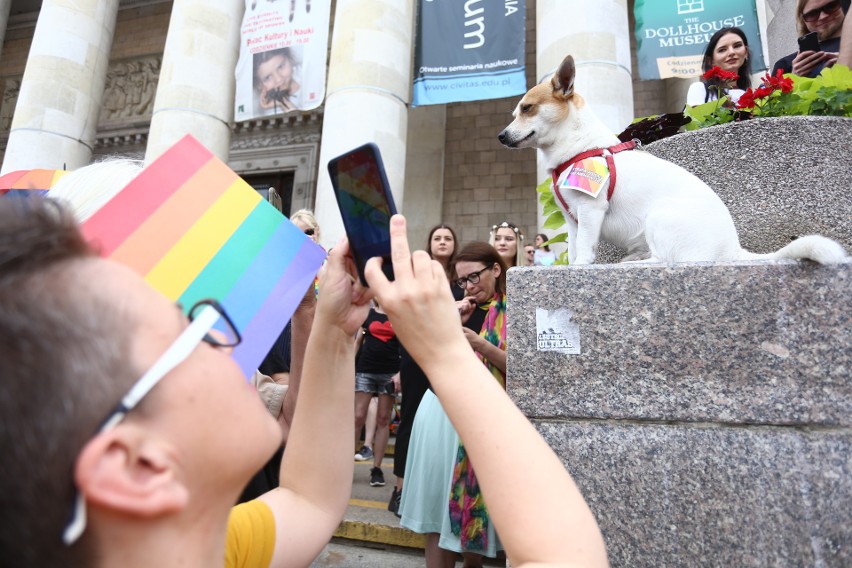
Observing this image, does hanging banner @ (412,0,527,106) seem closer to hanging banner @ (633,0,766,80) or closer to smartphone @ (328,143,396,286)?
hanging banner @ (633,0,766,80)

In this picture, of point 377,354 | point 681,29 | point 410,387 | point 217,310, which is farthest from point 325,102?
point 217,310

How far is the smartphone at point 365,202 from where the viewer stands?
40.3 inches

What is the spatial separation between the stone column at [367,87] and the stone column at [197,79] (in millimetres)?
2671

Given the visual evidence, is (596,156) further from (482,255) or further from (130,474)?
(130,474)

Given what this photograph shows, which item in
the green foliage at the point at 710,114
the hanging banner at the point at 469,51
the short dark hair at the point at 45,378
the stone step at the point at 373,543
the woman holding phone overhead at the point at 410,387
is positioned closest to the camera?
the short dark hair at the point at 45,378

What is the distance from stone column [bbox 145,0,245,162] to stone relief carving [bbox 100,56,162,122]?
6708mm

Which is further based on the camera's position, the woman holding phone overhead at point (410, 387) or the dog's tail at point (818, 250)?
the woman holding phone overhead at point (410, 387)

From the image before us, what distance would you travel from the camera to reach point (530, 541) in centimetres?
74

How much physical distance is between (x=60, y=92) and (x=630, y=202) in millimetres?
13515

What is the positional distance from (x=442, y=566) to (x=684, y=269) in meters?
2.24

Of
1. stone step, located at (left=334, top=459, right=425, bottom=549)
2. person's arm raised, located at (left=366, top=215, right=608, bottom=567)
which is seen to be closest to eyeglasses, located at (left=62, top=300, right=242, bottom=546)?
person's arm raised, located at (left=366, top=215, right=608, bottom=567)

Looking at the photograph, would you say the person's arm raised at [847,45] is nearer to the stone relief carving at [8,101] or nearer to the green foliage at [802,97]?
the green foliage at [802,97]

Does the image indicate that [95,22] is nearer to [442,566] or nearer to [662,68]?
[662,68]

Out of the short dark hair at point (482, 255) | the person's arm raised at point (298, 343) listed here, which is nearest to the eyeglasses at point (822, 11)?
the short dark hair at point (482, 255)
